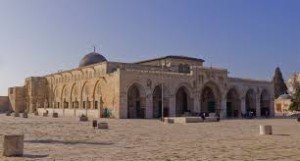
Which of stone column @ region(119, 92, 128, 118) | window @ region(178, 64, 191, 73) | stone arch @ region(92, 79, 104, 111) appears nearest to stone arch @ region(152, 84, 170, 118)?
stone column @ region(119, 92, 128, 118)

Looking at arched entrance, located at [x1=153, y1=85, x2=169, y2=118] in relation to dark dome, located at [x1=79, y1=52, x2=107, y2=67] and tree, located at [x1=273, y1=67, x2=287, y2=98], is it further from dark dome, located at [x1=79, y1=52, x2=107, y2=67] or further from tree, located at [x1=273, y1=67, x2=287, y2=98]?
tree, located at [x1=273, y1=67, x2=287, y2=98]

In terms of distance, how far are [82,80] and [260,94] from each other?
2631cm

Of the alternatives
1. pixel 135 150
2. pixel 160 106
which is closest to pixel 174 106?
pixel 160 106

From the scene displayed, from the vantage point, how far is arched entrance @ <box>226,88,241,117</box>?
5503cm

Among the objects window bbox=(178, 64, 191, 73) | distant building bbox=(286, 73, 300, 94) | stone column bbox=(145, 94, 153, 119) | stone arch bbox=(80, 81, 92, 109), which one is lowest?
stone column bbox=(145, 94, 153, 119)

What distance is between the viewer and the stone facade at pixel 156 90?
44875mm

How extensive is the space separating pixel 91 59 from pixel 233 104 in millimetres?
22298

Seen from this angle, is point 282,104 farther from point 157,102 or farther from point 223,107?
point 157,102

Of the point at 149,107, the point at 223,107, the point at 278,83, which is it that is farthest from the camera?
the point at 278,83

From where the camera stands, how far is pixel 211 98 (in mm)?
53469

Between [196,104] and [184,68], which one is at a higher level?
[184,68]

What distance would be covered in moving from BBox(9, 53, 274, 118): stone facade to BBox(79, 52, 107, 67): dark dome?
2.24m

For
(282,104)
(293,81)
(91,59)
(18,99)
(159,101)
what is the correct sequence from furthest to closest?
(293,81) < (282,104) < (18,99) < (91,59) < (159,101)

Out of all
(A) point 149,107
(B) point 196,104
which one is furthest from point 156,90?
(B) point 196,104
